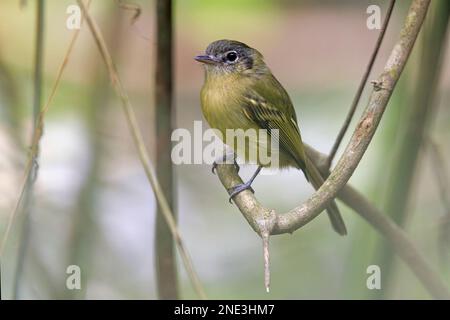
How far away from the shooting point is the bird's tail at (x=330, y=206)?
1.38m

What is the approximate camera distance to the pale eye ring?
1409 mm

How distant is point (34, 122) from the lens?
4.86 feet

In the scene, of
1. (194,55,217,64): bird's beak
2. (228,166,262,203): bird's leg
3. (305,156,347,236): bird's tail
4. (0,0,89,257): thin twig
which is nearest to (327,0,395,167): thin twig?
(305,156,347,236): bird's tail

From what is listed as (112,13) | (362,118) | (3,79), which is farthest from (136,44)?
(362,118)

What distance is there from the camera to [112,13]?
150cm

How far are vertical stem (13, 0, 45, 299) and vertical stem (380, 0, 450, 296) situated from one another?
749 millimetres

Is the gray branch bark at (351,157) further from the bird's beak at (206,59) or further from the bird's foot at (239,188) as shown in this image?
the bird's beak at (206,59)

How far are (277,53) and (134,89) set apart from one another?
35 cm

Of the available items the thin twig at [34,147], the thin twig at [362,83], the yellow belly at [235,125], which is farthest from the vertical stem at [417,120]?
the thin twig at [34,147]

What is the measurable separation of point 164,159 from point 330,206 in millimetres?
349

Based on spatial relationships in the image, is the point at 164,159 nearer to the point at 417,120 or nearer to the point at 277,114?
the point at 277,114

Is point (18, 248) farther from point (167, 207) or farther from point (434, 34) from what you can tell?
point (434, 34)

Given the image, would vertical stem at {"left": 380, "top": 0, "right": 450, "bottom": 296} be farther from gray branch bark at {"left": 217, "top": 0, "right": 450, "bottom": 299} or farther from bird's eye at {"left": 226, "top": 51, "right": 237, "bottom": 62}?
bird's eye at {"left": 226, "top": 51, "right": 237, "bottom": 62}

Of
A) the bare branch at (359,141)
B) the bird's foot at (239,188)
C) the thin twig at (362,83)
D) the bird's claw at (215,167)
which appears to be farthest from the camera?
the bird's claw at (215,167)
